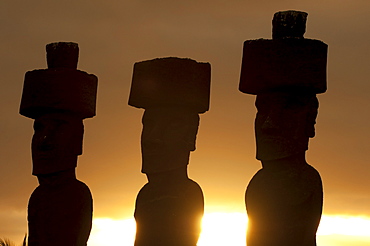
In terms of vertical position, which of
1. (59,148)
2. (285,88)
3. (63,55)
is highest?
(63,55)

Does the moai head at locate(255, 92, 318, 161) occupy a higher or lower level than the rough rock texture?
lower

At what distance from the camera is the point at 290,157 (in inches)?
776

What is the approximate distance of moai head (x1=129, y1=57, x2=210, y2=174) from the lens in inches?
843

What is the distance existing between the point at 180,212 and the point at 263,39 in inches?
138

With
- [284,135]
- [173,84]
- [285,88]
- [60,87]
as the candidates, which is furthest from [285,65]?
[60,87]

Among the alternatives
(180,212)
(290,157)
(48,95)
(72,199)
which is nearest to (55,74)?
(48,95)

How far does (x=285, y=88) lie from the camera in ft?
65.0

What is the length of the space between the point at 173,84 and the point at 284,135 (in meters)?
2.70

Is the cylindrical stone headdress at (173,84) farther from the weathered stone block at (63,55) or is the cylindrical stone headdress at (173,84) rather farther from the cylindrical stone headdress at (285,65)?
the weathered stone block at (63,55)

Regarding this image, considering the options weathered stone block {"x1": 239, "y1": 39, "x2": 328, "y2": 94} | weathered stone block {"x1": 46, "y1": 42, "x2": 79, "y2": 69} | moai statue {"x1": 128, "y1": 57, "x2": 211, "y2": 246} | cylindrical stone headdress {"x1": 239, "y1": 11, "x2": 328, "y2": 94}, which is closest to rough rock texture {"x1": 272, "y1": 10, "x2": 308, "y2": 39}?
cylindrical stone headdress {"x1": 239, "y1": 11, "x2": 328, "y2": 94}

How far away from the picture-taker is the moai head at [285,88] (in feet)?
64.7

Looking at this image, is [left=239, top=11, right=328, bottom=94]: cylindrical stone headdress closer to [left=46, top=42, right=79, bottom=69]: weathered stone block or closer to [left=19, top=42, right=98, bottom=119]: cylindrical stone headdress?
[left=19, top=42, right=98, bottom=119]: cylindrical stone headdress

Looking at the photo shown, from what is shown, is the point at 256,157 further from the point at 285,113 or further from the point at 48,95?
the point at 48,95

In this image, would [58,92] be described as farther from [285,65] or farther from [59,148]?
[285,65]
